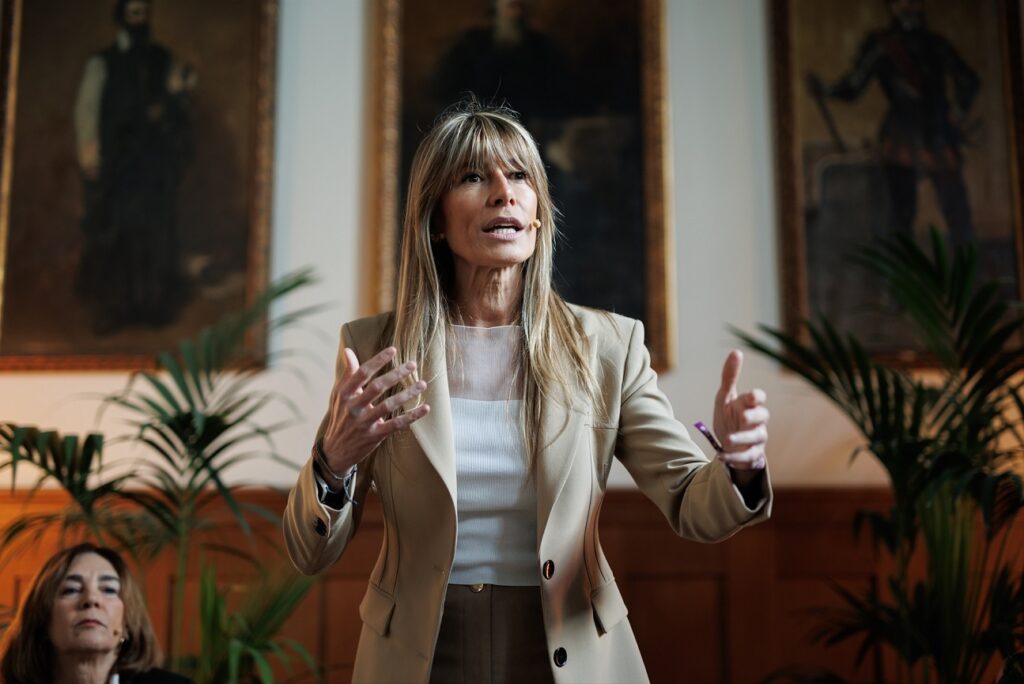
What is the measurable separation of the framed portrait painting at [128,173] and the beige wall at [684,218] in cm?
14

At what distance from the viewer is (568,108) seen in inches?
167

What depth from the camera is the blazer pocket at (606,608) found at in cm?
156

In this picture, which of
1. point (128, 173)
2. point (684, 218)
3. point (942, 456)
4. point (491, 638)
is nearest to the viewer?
point (491, 638)

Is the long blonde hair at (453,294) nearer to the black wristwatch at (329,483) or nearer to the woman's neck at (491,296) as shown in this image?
the woman's neck at (491,296)

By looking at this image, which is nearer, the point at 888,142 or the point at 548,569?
the point at 548,569

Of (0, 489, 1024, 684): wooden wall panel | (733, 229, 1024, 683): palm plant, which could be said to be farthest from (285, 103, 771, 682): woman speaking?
(0, 489, 1024, 684): wooden wall panel

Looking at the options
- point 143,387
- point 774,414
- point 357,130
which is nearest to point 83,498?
point 143,387

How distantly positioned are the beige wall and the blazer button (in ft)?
8.19

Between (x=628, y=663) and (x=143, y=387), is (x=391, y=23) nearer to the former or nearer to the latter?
(x=143, y=387)

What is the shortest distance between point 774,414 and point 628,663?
2.60m

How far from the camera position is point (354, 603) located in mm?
3938

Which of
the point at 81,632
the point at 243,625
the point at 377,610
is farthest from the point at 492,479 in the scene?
the point at 243,625

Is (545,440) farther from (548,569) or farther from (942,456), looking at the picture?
Answer: (942,456)

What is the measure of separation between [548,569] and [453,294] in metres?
0.61
